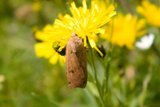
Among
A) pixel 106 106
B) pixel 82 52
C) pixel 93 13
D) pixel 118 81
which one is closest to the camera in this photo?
pixel 82 52

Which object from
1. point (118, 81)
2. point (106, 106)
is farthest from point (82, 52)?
point (118, 81)

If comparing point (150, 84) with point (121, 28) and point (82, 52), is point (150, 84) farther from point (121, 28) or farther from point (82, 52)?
point (82, 52)

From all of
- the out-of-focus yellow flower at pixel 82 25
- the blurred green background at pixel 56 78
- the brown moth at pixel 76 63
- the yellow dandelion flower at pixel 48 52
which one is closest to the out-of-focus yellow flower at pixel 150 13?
the blurred green background at pixel 56 78

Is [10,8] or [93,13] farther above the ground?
[10,8]

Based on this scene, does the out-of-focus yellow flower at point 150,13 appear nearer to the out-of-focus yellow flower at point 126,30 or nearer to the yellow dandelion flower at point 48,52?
the out-of-focus yellow flower at point 126,30

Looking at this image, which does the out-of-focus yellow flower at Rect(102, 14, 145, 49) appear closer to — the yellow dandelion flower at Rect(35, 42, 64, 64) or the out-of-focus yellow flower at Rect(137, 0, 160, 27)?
the out-of-focus yellow flower at Rect(137, 0, 160, 27)

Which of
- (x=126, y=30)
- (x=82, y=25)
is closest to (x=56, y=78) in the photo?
(x=126, y=30)

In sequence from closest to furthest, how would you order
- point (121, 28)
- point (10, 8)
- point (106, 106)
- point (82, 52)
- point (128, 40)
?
point (82, 52) → point (106, 106) → point (128, 40) → point (121, 28) → point (10, 8)
